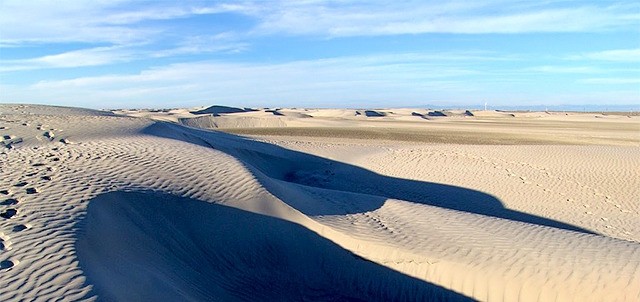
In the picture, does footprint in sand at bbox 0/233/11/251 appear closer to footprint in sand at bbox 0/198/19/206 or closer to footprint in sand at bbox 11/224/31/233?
footprint in sand at bbox 11/224/31/233

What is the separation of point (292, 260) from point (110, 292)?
3612 millimetres

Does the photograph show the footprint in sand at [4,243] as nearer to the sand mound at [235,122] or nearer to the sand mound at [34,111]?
the sand mound at [34,111]

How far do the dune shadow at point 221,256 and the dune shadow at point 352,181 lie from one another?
6.18 feet

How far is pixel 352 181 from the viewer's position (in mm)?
15164

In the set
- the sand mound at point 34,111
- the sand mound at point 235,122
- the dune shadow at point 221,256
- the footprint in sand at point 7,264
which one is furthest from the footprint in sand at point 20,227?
the sand mound at point 235,122

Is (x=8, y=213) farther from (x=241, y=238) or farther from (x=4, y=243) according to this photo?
(x=241, y=238)

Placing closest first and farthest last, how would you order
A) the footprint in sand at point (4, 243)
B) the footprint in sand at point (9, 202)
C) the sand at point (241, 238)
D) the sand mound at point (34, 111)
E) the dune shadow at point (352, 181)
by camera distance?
the footprint in sand at point (4, 243), the sand at point (241, 238), the footprint in sand at point (9, 202), the dune shadow at point (352, 181), the sand mound at point (34, 111)

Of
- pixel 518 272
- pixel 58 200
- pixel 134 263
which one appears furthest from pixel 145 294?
pixel 518 272

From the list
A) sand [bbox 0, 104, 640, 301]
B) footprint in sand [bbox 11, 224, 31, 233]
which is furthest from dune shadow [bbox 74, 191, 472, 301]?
footprint in sand [bbox 11, 224, 31, 233]

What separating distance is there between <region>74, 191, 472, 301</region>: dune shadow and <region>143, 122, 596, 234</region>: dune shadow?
74.2 inches

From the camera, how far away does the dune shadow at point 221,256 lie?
18.3 feet

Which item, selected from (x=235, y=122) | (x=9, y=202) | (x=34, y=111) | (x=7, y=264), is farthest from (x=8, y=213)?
(x=235, y=122)

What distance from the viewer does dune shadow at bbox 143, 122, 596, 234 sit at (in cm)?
1196

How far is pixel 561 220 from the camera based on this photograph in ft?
37.1
